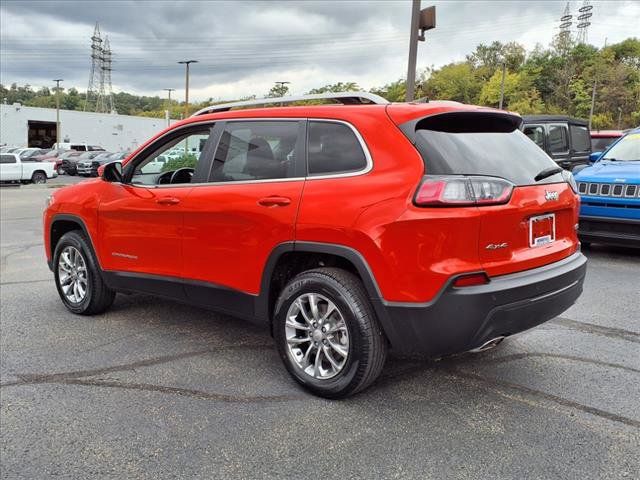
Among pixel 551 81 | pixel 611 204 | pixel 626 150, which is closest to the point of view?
pixel 611 204

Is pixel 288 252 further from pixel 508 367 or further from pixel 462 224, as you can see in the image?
pixel 508 367

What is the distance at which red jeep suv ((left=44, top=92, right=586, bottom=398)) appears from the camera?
2863mm

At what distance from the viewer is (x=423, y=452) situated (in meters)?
2.72

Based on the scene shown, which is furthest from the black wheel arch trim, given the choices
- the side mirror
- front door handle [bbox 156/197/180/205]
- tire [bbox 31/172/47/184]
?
tire [bbox 31/172/47/184]

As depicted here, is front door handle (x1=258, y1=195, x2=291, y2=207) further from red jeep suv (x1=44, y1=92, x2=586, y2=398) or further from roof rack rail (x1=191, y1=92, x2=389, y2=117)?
roof rack rail (x1=191, y1=92, x2=389, y2=117)

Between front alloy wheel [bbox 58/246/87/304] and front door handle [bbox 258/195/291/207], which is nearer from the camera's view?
front door handle [bbox 258/195/291/207]

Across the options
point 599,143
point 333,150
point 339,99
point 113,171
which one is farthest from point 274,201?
point 599,143

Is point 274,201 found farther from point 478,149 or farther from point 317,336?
point 478,149

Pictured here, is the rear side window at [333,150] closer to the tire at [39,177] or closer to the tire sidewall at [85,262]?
the tire sidewall at [85,262]

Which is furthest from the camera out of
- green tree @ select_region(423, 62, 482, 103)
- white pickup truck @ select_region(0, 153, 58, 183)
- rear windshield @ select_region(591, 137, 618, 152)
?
green tree @ select_region(423, 62, 482, 103)

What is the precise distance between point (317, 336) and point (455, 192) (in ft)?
3.88

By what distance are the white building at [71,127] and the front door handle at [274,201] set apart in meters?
62.1

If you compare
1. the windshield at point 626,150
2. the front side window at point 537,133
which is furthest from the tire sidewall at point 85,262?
the front side window at point 537,133

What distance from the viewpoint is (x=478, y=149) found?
10.3 ft
